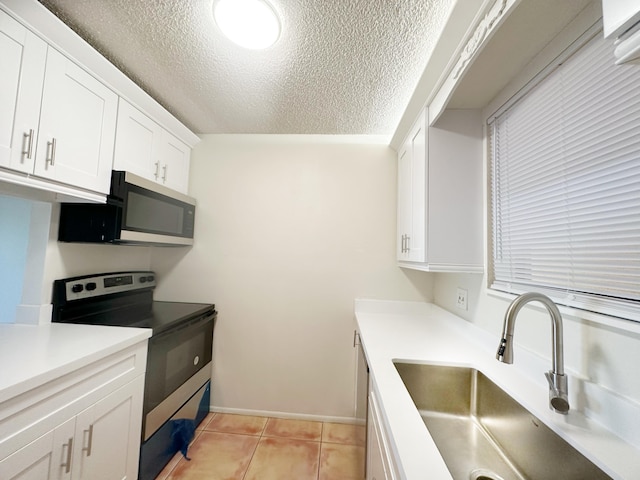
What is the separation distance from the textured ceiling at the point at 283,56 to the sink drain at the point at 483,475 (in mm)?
1735

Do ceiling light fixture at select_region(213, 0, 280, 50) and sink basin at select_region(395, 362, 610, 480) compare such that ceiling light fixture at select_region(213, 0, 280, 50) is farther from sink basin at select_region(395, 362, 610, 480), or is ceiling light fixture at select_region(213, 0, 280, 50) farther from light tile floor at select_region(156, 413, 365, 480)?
light tile floor at select_region(156, 413, 365, 480)

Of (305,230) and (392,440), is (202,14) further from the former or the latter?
(392,440)

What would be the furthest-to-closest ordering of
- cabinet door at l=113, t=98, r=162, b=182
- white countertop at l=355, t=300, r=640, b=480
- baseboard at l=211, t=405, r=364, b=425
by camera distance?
1. baseboard at l=211, t=405, r=364, b=425
2. cabinet door at l=113, t=98, r=162, b=182
3. white countertop at l=355, t=300, r=640, b=480

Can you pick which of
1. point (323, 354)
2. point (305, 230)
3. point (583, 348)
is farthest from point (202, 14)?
point (323, 354)

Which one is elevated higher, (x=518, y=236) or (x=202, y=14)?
(x=202, y=14)

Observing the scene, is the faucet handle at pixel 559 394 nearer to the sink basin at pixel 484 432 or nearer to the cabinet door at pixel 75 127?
the sink basin at pixel 484 432

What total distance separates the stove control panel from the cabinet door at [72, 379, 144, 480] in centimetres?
68

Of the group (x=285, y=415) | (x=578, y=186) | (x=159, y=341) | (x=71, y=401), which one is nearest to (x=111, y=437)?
(x=71, y=401)

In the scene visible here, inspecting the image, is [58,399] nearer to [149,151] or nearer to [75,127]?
[75,127]

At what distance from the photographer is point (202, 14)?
43.3 inches

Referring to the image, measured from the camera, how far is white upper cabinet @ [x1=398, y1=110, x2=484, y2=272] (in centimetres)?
139

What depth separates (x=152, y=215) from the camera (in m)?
1.65

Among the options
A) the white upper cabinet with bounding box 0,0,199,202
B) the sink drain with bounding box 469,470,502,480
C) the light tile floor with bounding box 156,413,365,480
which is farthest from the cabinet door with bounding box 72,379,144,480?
the sink drain with bounding box 469,470,502,480

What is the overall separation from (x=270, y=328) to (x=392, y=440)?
157cm
